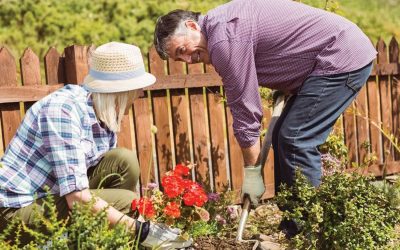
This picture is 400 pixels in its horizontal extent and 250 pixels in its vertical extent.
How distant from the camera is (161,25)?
310 centimetres

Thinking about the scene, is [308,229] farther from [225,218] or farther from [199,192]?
[225,218]

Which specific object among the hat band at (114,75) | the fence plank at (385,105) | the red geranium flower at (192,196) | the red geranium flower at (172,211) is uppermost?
the hat band at (114,75)

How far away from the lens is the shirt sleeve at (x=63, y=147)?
2.71 meters

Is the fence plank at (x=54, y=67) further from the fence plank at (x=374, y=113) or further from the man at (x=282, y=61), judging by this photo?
the fence plank at (x=374, y=113)

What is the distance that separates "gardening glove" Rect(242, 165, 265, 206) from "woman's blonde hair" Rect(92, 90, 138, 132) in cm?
82

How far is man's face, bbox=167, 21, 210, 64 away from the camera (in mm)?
3088

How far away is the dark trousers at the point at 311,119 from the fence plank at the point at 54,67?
1489 millimetres

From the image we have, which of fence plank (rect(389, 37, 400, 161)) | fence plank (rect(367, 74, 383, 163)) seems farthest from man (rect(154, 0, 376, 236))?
fence plank (rect(389, 37, 400, 161))

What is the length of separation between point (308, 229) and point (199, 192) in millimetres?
539

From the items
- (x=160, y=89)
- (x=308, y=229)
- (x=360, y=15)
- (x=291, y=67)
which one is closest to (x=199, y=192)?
(x=308, y=229)

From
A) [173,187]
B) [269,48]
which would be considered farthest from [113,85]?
[269,48]

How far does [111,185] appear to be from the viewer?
3.28 m

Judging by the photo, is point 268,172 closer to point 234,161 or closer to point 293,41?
point 234,161

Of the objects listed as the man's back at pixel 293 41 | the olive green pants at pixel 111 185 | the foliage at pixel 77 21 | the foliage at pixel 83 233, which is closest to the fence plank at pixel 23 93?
the olive green pants at pixel 111 185
